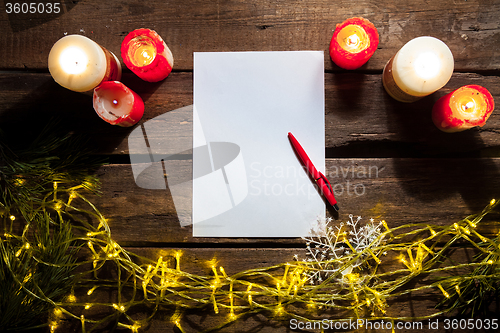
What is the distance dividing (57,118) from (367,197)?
67 cm

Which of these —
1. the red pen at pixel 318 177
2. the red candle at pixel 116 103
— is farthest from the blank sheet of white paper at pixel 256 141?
the red candle at pixel 116 103

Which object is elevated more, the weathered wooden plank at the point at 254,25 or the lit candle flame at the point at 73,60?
the weathered wooden plank at the point at 254,25

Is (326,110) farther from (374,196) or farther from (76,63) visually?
(76,63)

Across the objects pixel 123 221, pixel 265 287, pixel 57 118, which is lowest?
pixel 265 287

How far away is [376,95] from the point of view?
60cm

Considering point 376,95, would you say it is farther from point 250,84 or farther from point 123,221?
point 123,221

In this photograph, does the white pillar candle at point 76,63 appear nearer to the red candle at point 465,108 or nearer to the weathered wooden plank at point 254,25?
the weathered wooden plank at point 254,25

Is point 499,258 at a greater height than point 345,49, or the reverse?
point 345,49

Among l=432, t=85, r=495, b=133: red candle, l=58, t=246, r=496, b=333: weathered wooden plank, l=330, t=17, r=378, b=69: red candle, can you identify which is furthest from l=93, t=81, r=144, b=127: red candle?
l=432, t=85, r=495, b=133: red candle

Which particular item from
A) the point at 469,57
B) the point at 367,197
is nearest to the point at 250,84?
the point at 367,197

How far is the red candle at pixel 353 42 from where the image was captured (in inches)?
21.0

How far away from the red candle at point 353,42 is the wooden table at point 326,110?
0.04m

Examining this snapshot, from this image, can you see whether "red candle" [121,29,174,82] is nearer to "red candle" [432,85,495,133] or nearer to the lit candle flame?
the lit candle flame

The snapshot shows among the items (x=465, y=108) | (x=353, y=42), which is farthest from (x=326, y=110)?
(x=465, y=108)
